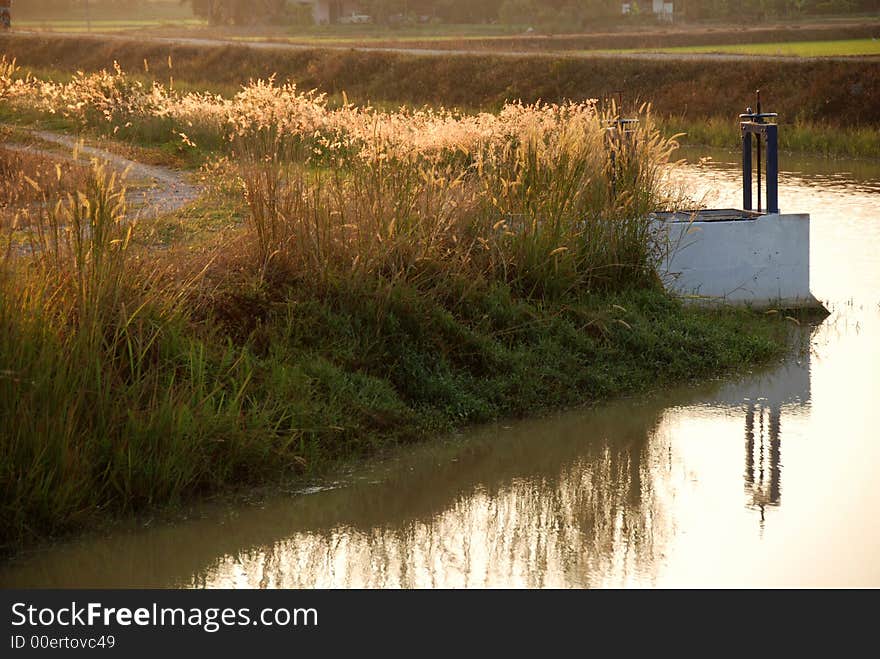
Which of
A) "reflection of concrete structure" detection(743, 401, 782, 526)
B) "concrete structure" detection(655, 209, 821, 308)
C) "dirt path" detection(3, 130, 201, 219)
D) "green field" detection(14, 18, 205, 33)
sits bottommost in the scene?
"reflection of concrete structure" detection(743, 401, 782, 526)

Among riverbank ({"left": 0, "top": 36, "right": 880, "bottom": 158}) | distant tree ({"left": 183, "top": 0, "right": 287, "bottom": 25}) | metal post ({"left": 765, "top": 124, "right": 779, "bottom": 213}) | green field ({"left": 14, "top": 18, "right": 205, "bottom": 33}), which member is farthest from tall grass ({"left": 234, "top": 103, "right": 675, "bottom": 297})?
distant tree ({"left": 183, "top": 0, "right": 287, "bottom": 25})

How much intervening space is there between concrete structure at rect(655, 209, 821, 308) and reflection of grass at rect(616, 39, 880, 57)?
3273 cm

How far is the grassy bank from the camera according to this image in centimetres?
699

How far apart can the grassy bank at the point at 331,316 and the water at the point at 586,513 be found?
A: 0.32 metres

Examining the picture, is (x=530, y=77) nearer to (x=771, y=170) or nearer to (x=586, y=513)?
(x=771, y=170)

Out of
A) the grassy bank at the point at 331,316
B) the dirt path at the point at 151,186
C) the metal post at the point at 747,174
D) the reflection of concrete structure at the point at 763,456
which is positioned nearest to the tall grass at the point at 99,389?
the grassy bank at the point at 331,316

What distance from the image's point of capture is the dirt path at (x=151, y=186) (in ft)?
44.8

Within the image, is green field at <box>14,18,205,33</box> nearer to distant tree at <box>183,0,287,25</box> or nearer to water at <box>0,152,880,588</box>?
distant tree at <box>183,0,287,25</box>

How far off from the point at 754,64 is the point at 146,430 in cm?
3051

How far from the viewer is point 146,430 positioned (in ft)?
23.1

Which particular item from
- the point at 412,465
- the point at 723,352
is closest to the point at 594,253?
the point at 723,352

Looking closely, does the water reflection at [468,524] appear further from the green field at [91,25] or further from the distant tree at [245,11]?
the distant tree at [245,11]

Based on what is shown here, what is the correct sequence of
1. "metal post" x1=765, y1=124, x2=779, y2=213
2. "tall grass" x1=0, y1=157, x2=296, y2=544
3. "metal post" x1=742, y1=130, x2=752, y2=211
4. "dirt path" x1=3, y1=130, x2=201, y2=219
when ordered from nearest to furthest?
1. "tall grass" x1=0, y1=157, x2=296, y2=544
2. "metal post" x1=765, y1=124, x2=779, y2=213
3. "metal post" x1=742, y1=130, x2=752, y2=211
4. "dirt path" x1=3, y1=130, x2=201, y2=219

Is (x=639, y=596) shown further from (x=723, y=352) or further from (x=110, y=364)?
(x=723, y=352)
